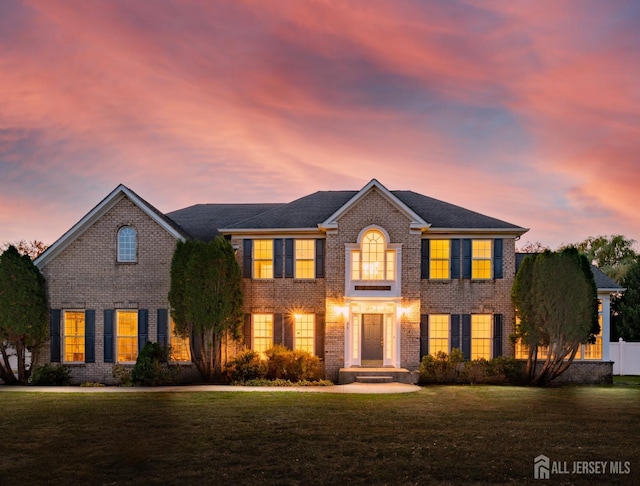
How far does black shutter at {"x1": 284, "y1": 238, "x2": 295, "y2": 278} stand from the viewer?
21.7 meters

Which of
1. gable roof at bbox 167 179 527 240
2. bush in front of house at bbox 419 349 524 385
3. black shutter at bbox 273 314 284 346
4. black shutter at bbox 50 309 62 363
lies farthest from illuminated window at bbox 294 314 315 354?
black shutter at bbox 50 309 62 363

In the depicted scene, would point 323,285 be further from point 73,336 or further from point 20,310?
point 20,310

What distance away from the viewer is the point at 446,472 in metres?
8.70

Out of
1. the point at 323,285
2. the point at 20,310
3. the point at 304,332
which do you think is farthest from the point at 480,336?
the point at 20,310

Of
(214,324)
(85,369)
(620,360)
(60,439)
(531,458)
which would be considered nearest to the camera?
(531,458)

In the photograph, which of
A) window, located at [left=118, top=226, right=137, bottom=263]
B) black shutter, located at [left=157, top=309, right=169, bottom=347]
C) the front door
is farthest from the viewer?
the front door

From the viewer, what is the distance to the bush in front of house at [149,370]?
19328mm

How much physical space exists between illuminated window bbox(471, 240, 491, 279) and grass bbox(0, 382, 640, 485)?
6.30 m

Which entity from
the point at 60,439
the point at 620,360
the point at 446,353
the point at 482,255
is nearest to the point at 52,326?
the point at 60,439

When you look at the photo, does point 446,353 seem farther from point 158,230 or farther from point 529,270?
point 158,230

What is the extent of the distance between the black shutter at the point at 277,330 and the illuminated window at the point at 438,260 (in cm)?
639

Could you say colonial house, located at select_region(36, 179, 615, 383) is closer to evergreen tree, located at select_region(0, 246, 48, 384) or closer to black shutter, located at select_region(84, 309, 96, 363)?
black shutter, located at select_region(84, 309, 96, 363)

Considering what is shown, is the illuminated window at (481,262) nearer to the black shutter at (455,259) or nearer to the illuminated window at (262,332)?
the black shutter at (455,259)

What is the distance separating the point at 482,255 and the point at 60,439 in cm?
1642
